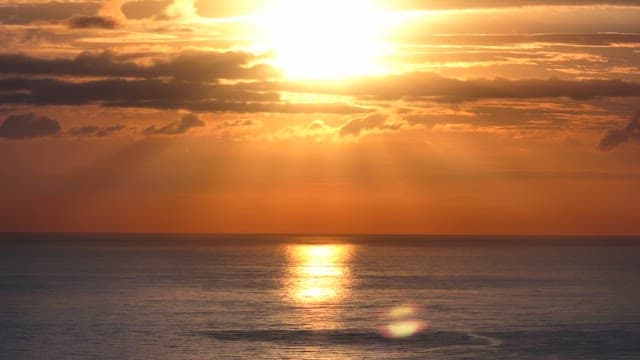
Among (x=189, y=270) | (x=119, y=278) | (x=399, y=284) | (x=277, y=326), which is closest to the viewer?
(x=277, y=326)

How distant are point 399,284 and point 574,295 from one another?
1195 inches

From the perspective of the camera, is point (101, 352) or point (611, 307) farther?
point (611, 307)

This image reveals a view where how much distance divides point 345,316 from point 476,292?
34948mm

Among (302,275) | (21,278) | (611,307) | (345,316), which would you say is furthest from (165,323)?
(302,275)

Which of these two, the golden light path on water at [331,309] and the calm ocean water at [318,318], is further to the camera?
the golden light path on water at [331,309]

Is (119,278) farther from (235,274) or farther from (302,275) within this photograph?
(302,275)

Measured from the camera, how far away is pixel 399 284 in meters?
153

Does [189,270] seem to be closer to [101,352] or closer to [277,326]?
[277,326]

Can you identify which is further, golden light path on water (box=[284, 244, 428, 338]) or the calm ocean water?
golden light path on water (box=[284, 244, 428, 338])

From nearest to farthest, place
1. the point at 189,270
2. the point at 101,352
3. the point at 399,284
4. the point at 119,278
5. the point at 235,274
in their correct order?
the point at 101,352, the point at 399,284, the point at 119,278, the point at 235,274, the point at 189,270

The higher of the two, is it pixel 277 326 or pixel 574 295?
pixel 574 295

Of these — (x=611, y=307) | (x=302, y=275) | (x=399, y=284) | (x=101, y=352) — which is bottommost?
(x=101, y=352)

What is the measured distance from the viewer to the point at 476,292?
132 meters

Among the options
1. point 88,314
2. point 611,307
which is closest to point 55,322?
point 88,314
